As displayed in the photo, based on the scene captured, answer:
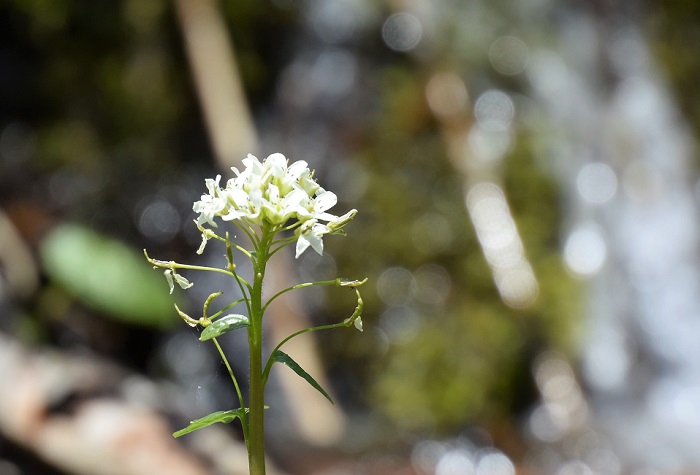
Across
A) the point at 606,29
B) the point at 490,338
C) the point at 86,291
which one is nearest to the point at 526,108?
the point at 606,29

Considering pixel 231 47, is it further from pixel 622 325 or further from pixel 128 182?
pixel 622 325

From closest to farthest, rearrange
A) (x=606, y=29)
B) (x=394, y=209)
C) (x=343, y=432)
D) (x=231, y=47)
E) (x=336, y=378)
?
(x=343, y=432) < (x=336, y=378) < (x=394, y=209) < (x=231, y=47) < (x=606, y=29)

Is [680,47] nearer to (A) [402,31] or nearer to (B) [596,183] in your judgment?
(B) [596,183]

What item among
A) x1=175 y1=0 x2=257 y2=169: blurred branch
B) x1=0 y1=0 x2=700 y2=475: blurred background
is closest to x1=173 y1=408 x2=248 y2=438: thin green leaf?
x1=0 y1=0 x2=700 y2=475: blurred background

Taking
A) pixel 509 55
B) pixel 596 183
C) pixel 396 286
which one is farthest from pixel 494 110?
pixel 396 286

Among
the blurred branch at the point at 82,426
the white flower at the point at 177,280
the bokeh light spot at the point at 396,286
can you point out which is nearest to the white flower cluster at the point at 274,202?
the white flower at the point at 177,280

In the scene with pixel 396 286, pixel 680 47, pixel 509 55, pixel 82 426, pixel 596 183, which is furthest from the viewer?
pixel 680 47
